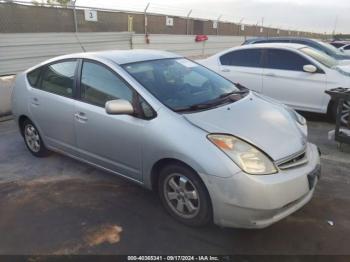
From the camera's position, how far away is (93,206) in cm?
371

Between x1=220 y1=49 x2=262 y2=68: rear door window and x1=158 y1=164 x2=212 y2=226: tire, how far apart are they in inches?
182

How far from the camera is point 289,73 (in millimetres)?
6762

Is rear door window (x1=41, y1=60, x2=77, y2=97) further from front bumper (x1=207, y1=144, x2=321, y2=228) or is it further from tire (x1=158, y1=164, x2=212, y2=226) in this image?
front bumper (x1=207, y1=144, x2=321, y2=228)

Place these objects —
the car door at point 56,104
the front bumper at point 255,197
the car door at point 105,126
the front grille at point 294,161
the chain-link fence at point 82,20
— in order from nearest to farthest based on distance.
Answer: the front bumper at point 255,197 → the front grille at point 294,161 → the car door at point 105,126 → the car door at point 56,104 → the chain-link fence at point 82,20

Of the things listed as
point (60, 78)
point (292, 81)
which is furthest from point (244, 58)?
point (60, 78)

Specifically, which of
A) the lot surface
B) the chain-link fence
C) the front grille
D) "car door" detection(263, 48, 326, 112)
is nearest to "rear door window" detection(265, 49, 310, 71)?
"car door" detection(263, 48, 326, 112)

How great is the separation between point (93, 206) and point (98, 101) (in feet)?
3.58

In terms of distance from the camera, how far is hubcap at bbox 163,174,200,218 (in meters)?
3.10

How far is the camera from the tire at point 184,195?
301cm

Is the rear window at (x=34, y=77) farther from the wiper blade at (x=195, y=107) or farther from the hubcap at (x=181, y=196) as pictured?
the hubcap at (x=181, y=196)

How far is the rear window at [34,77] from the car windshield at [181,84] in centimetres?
162

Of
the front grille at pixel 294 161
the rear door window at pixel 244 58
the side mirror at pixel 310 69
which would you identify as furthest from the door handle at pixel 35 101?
Answer: the side mirror at pixel 310 69

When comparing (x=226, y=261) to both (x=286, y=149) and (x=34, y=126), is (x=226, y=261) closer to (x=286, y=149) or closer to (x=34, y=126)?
(x=286, y=149)

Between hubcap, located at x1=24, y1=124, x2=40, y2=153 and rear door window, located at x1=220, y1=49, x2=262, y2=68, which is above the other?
rear door window, located at x1=220, y1=49, x2=262, y2=68
